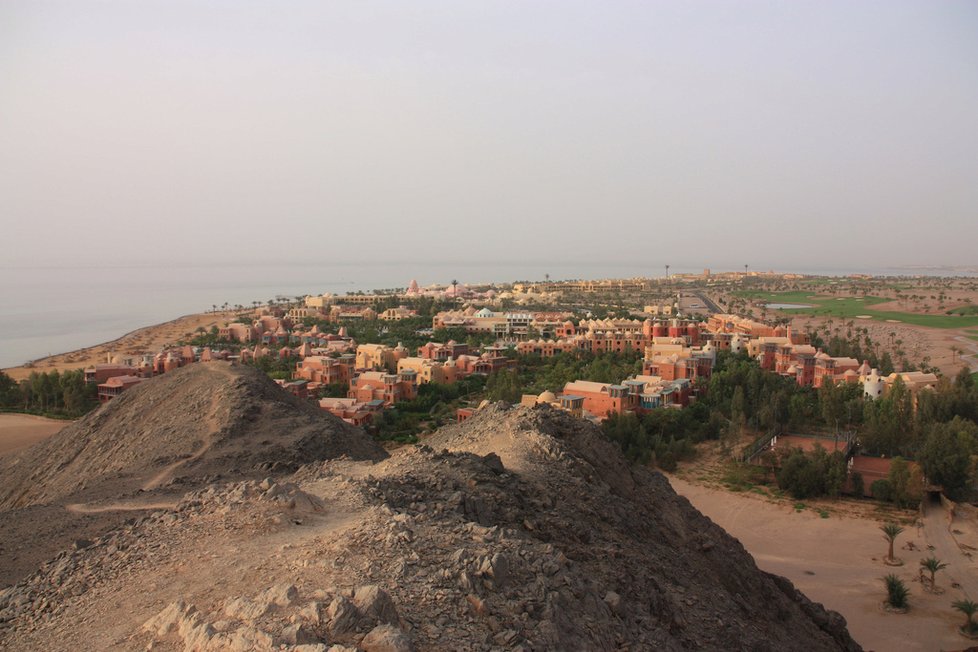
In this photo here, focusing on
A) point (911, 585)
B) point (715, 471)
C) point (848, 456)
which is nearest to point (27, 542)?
point (911, 585)

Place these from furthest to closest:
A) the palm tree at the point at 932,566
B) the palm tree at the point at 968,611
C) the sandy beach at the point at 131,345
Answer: the sandy beach at the point at 131,345 → the palm tree at the point at 932,566 → the palm tree at the point at 968,611

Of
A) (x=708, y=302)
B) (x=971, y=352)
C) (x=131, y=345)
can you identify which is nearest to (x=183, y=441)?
(x=131, y=345)

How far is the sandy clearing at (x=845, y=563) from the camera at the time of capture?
420 inches

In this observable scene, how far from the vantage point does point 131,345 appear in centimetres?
4462

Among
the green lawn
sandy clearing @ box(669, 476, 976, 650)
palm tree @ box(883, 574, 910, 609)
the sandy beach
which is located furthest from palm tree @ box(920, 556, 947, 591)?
the green lawn

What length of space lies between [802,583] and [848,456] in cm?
845

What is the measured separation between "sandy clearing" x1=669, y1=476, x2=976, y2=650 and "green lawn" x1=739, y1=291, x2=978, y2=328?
47157mm

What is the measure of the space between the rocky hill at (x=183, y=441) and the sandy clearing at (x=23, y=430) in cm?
513

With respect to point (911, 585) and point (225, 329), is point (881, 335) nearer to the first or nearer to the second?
point (911, 585)

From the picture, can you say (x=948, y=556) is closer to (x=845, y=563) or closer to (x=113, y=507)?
(x=845, y=563)

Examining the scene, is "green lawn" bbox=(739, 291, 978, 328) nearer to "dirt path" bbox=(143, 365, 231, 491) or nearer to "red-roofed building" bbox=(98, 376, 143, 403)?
"red-roofed building" bbox=(98, 376, 143, 403)

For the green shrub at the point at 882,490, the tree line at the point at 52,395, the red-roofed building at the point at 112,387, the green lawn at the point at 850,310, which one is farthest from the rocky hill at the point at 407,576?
the green lawn at the point at 850,310

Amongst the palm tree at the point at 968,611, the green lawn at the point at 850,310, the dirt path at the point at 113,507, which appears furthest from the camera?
the green lawn at the point at 850,310

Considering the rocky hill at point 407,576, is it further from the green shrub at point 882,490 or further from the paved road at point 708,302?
the paved road at point 708,302
